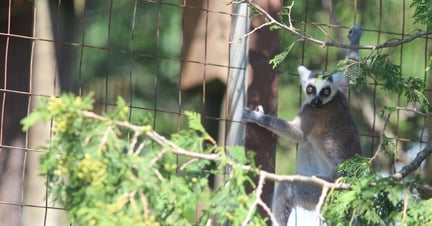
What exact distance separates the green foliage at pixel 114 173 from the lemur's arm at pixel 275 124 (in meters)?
2.08

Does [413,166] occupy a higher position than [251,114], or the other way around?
[251,114]

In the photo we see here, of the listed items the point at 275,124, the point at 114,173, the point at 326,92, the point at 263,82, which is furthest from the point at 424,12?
the point at 326,92

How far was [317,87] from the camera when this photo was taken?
285 inches

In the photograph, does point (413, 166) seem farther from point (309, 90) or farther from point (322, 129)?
point (322, 129)

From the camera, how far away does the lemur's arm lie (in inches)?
205

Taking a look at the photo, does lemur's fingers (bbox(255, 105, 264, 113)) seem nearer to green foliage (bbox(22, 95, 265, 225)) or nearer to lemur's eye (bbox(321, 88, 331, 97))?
lemur's eye (bbox(321, 88, 331, 97))

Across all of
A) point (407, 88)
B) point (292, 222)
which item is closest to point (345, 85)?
point (292, 222)

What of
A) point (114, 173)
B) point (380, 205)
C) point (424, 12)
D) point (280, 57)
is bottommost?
point (380, 205)

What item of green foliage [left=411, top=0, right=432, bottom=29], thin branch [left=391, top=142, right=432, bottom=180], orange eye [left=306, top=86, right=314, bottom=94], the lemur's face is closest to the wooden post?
green foliage [left=411, top=0, right=432, bottom=29]

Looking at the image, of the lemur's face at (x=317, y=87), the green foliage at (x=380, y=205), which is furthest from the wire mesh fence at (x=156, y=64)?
the green foliage at (x=380, y=205)

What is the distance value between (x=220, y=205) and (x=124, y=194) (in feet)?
1.45

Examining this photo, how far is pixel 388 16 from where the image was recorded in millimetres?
8641

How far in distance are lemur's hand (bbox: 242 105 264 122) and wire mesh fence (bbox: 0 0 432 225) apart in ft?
0.39

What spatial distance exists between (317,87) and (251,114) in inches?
85.5
